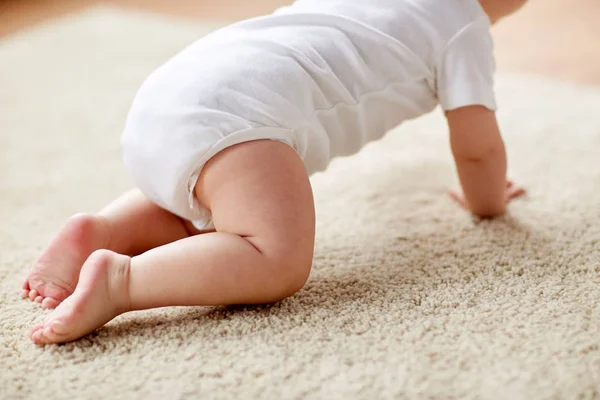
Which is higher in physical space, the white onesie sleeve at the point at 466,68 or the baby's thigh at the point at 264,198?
the white onesie sleeve at the point at 466,68

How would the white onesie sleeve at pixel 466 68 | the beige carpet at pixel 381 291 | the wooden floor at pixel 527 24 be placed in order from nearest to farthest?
the beige carpet at pixel 381 291 → the white onesie sleeve at pixel 466 68 → the wooden floor at pixel 527 24

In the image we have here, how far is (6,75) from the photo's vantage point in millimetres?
1773

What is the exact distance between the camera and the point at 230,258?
77 cm

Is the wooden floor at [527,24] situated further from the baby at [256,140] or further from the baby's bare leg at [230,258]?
the baby's bare leg at [230,258]

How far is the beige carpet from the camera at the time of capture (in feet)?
2.21

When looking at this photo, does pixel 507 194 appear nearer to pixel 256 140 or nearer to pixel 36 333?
pixel 256 140

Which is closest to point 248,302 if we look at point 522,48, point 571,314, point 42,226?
point 571,314

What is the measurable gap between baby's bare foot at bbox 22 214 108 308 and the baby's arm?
20.3 inches

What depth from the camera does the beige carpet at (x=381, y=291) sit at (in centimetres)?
67

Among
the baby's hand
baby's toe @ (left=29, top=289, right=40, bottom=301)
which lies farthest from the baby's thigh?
the baby's hand

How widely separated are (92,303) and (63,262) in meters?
0.15

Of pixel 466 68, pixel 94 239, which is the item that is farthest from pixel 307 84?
pixel 94 239

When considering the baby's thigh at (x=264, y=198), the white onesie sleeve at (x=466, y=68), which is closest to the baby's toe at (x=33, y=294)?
the baby's thigh at (x=264, y=198)

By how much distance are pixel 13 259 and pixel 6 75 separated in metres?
0.96
